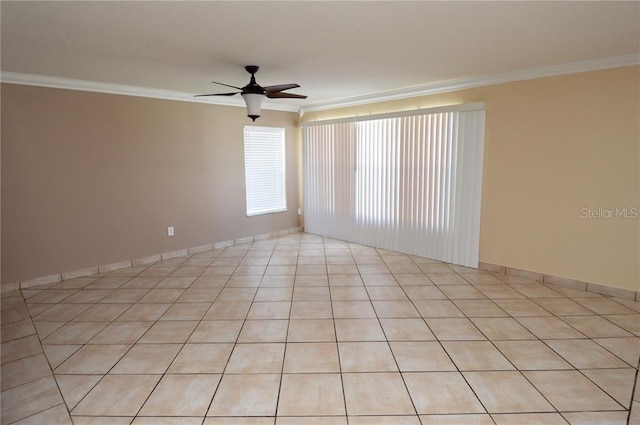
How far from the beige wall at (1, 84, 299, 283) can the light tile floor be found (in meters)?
0.51

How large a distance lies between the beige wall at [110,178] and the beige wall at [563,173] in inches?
139

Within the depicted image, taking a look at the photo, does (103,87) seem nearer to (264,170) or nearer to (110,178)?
(110,178)

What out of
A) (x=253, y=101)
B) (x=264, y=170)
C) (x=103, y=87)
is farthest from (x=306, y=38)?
(x=264, y=170)

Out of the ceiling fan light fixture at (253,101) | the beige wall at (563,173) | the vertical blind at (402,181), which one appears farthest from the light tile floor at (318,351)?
the ceiling fan light fixture at (253,101)

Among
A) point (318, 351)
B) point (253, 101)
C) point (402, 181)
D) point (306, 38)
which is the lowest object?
point (318, 351)

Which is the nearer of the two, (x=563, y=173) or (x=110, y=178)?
(x=563, y=173)

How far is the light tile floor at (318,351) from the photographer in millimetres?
2023

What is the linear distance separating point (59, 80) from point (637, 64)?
18.7ft

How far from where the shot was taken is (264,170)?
237 inches

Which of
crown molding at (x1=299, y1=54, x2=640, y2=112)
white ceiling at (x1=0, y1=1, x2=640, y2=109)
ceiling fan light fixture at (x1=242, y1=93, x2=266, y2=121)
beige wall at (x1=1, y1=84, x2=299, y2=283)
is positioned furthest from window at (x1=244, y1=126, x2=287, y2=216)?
ceiling fan light fixture at (x1=242, y1=93, x2=266, y2=121)

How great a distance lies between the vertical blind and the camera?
4359 millimetres

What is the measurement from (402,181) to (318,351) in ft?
9.93

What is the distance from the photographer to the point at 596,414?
6.43 feet

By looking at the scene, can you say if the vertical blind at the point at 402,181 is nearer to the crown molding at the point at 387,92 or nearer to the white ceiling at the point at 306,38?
the crown molding at the point at 387,92
